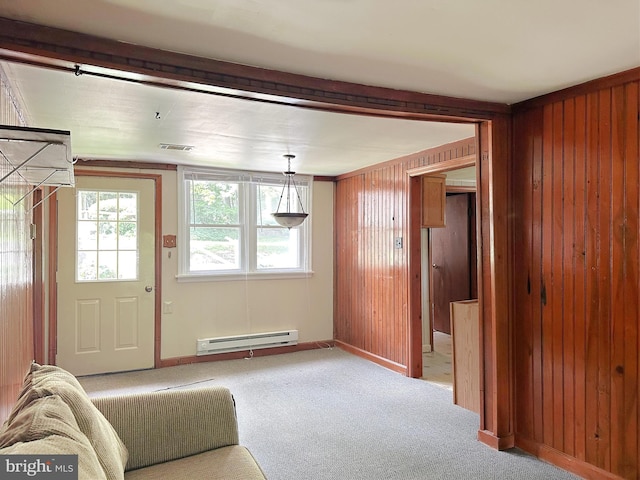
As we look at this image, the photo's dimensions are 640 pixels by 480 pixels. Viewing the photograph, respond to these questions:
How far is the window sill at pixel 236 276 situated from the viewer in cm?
505

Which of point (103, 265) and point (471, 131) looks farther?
point (103, 265)

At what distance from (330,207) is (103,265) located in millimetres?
2837

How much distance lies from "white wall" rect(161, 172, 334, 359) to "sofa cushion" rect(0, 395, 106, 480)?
3647 millimetres

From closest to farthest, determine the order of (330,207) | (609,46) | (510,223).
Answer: (609,46), (510,223), (330,207)

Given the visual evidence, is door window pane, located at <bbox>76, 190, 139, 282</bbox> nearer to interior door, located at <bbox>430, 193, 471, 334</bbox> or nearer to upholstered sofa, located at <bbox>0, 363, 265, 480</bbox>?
upholstered sofa, located at <bbox>0, 363, 265, 480</bbox>

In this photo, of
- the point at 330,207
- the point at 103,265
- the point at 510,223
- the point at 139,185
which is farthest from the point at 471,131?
the point at 103,265

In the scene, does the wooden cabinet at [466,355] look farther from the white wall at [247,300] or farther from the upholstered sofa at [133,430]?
the white wall at [247,300]

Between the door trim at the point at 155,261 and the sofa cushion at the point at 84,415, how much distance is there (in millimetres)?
Result: 3084

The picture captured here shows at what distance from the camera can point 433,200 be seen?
4727 millimetres

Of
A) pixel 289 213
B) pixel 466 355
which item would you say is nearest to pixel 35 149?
pixel 289 213

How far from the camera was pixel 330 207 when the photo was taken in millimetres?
5906

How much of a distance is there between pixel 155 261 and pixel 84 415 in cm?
351

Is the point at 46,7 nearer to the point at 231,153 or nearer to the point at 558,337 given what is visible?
the point at 231,153

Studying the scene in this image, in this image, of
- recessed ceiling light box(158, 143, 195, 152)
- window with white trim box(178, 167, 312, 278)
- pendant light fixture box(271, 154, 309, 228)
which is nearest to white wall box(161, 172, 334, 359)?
window with white trim box(178, 167, 312, 278)
